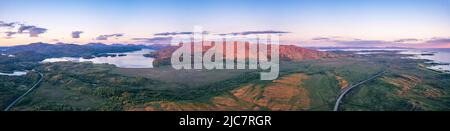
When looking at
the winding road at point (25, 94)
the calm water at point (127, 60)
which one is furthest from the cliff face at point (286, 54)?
the winding road at point (25, 94)

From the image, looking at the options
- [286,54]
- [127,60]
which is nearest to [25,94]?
[127,60]

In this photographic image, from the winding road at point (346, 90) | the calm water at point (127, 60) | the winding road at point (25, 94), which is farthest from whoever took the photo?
the calm water at point (127, 60)

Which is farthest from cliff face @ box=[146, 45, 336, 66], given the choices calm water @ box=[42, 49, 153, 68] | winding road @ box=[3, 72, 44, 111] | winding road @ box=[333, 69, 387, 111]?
winding road @ box=[333, 69, 387, 111]

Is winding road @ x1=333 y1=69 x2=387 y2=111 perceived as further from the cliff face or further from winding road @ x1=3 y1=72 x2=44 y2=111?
winding road @ x1=3 y1=72 x2=44 y2=111

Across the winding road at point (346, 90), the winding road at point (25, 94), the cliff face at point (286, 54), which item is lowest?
the winding road at point (346, 90)

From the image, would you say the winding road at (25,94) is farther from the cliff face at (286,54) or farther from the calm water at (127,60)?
the cliff face at (286,54)

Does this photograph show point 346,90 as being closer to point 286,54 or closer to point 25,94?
point 25,94

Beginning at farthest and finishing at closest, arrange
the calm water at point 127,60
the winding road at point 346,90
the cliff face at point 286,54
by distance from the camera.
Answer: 1. the cliff face at point 286,54
2. the calm water at point 127,60
3. the winding road at point 346,90
